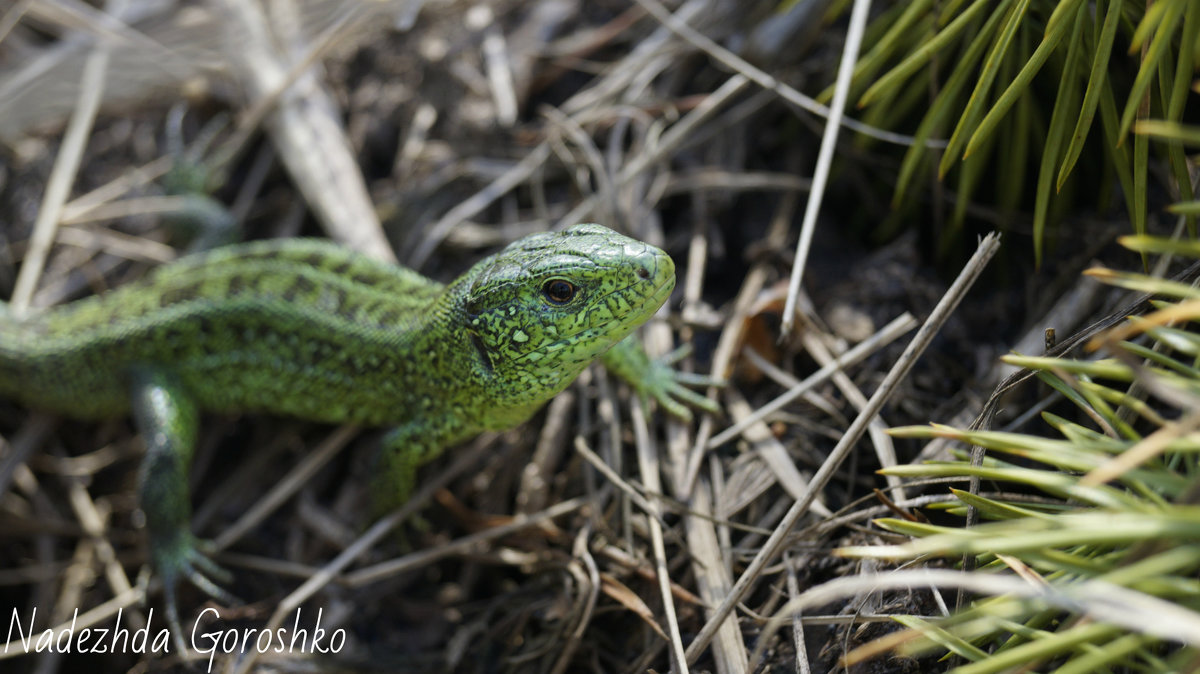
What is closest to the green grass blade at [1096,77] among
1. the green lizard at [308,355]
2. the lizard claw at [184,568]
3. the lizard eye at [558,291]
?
the green lizard at [308,355]

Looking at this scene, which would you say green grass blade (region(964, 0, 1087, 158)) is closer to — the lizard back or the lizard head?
the lizard head

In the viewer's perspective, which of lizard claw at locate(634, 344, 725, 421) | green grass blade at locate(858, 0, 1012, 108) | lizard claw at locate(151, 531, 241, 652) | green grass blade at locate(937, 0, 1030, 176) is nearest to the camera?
green grass blade at locate(937, 0, 1030, 176)

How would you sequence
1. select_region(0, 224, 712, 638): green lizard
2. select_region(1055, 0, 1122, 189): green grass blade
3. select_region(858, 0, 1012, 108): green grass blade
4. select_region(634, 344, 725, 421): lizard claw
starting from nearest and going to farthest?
select_region(1055, 0, 1122, 189): green grass blade
select_region(858, 0, 1012, 108): green grass blade
select_region(0, 224, 712, 638): green lizard
select_region(634, 344, 725, 421): lizard claw

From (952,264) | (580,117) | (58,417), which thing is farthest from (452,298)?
(58,417)

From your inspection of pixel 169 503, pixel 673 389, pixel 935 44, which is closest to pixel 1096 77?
pixel 935 44

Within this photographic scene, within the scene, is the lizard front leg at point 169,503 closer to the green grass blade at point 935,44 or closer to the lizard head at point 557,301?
the lizard head at point 557,301

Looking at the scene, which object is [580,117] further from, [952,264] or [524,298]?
[952,264]

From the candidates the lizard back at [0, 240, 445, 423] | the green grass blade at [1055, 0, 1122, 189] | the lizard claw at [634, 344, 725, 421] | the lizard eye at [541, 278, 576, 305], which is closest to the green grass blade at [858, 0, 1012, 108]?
the green grass blade at [1055, 0, 1122, 189]
